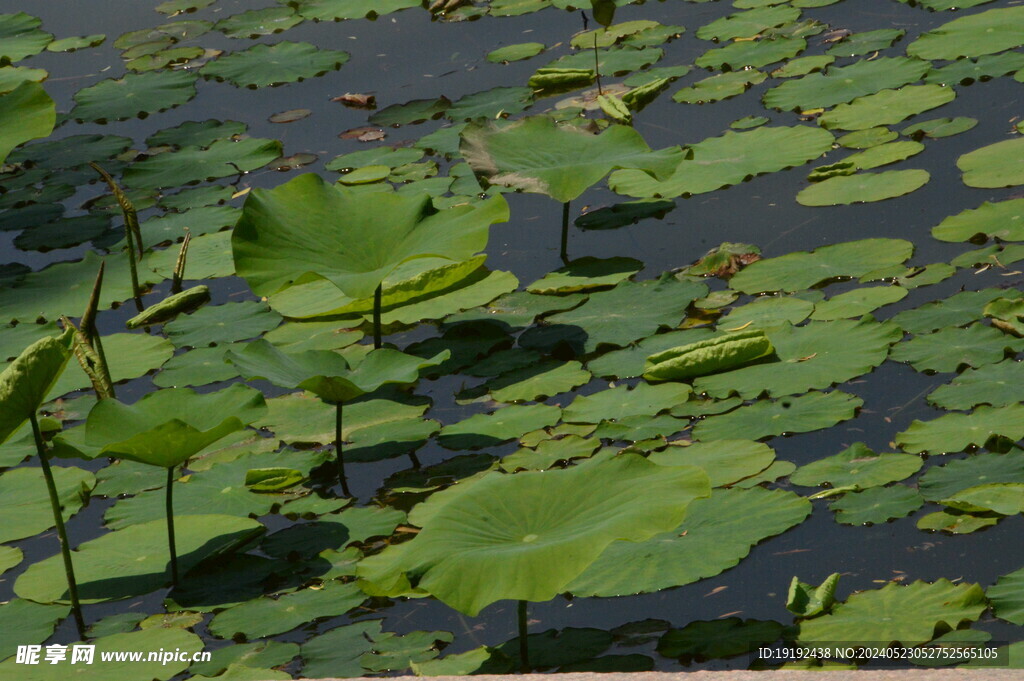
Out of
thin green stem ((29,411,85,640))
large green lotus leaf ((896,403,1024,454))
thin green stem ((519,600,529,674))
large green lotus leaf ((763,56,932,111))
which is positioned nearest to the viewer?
thin green stem ((519,600,529,674))

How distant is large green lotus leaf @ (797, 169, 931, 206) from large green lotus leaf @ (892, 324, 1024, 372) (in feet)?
2.28

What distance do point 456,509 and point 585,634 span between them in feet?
0.96

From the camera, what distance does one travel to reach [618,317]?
2754mm

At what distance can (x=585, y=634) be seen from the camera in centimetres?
185

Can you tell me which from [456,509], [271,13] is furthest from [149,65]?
[456,509]

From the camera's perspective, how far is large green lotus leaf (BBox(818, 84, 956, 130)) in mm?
3393

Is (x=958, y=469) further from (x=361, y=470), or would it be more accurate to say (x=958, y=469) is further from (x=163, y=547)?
(x=163, y=547)

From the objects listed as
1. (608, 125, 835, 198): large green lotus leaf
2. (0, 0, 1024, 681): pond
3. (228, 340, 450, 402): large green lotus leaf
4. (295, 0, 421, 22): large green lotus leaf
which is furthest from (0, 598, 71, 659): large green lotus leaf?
(295, 0, 421, 22): large green lotus leaf

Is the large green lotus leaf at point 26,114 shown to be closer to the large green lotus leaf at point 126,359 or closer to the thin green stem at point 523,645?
the large green lotus leaf at point 126,359

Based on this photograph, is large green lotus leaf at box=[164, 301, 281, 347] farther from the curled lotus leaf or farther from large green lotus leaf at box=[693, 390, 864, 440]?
large green lotus leaf at box=[693, 390, 864, 440]

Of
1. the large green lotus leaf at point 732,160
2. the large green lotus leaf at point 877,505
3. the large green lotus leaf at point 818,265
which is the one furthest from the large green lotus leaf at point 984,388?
the large green lotus leaf at point 732,160

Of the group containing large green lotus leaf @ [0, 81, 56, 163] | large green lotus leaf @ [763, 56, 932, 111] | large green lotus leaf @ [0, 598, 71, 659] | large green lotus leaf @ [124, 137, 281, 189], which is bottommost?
large green lotus leaf @ [0, 598, 71, 659]

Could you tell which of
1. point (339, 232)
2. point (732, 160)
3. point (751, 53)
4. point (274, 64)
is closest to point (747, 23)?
point (751, 53)

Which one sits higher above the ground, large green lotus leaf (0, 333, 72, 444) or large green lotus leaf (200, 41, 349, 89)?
large green lotus leaf (0, 333, 72, 444)
